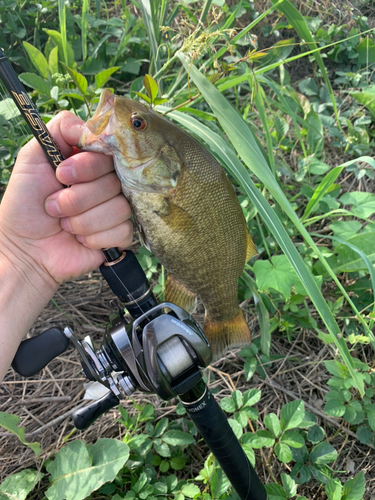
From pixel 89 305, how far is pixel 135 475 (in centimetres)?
102

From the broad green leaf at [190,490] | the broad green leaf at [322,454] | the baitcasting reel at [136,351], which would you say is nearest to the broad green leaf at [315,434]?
the broad green leaf at [322,454]

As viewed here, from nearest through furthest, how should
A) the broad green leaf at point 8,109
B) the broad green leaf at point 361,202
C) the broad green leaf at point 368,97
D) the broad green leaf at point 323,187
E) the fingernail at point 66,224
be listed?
the fingernail at point 66,224
the broad green leaf at point 8,109
the broad green leaf at point 323,187
the broad green leaf at point 361,202
the broad green leaf at point 368,97

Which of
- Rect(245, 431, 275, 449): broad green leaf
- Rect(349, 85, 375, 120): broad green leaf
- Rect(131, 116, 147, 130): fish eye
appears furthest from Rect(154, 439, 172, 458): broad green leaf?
Rect(349, 85, 375, 120): broad green leaf

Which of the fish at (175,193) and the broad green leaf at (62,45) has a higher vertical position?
the broad green leaf at (62,45)

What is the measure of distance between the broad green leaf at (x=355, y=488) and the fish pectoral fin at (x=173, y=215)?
130 cm

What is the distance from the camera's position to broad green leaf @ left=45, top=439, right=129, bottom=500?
1.55m

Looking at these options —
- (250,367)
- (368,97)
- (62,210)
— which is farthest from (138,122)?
(368,97)

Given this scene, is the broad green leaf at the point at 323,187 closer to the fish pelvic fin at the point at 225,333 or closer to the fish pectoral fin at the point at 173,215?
the fish pelvic fin at the point at 225,333

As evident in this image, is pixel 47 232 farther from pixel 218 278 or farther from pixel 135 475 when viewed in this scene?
pixel 135 475

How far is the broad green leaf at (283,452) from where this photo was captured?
159 cm

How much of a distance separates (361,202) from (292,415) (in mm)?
1300

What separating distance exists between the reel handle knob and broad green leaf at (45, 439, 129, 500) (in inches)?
13.5

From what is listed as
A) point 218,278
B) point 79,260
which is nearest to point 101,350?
point 79,260

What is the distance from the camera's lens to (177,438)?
1755mm
